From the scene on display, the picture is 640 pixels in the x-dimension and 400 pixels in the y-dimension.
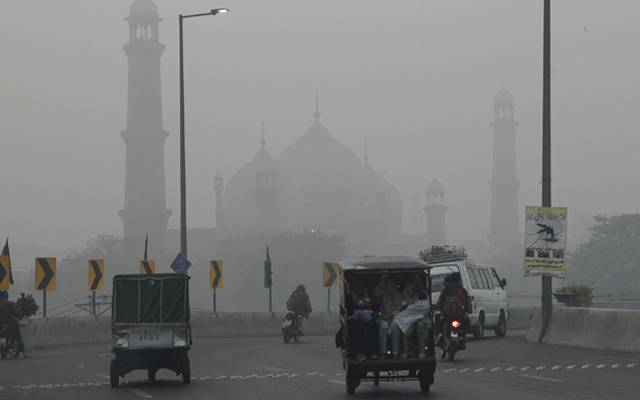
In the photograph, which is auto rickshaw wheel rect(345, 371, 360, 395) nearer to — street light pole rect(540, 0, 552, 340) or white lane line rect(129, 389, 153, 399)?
white lane line rect(129, 389, 153, 399)

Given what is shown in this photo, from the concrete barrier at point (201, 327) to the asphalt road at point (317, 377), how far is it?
Answer: 20.3ft

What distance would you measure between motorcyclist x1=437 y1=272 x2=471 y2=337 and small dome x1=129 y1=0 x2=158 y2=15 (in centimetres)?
15588

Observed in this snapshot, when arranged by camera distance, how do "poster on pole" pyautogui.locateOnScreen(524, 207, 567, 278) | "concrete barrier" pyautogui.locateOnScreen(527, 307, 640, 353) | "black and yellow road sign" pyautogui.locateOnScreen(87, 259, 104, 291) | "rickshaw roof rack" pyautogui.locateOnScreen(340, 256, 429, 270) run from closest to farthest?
"rickshaw roof rack" pyautogui.locateOnScreen(340, 256, 429, 270), "concrete barrier" pyautogui.locateOnScreen(527, 307, 640, 353), "poster on pole" pyautogui.locateOnScreen(524, 207, 567, 278), "black and yellow road sign" pyautogui.locateOnScreen(87, 259, 104, 291)

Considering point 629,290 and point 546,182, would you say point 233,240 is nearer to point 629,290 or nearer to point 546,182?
point 629,290

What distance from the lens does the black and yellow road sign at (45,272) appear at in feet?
123

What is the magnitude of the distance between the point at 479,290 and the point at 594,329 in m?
6.21

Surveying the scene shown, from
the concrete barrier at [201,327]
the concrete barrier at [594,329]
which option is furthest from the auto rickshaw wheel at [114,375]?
the concrete barrier at [201,327]

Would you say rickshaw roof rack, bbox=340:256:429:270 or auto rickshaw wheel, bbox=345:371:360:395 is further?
rickshaw roof rack, bbox=340:256:429:270

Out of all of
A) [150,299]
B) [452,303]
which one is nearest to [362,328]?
[150,299]

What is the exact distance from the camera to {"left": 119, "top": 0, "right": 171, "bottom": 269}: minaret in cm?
17350

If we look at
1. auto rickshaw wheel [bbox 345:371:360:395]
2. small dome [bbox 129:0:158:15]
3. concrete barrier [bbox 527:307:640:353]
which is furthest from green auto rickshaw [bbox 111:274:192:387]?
small dome [bbox 129:0:158:15]

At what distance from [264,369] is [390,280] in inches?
235

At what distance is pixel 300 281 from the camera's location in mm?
150500

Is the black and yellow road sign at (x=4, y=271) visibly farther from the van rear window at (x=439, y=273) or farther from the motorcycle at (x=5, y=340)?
the van rear window at (x=439, y=273)
